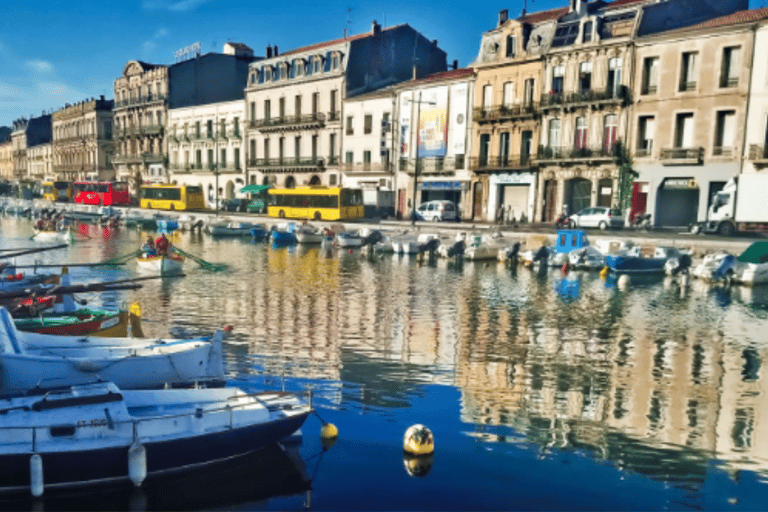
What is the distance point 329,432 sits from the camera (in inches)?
467

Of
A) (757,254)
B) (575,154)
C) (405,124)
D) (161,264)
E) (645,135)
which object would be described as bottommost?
(161,264)

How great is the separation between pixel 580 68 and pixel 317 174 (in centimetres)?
2983

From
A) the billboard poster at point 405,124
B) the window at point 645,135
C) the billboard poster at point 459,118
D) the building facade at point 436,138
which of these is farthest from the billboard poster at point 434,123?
the window at point 645,135

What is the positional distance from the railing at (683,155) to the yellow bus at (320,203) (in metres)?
25.4

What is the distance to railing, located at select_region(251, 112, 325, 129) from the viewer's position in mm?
64062

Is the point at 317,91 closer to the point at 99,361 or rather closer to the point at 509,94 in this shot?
the point at 509,94

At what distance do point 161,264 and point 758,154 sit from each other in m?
36.5

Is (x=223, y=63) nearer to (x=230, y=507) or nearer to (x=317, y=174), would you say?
(x=317, y=174)

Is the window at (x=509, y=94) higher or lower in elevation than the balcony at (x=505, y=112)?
higher

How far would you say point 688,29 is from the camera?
4097cm

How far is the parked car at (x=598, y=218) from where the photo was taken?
41.5 meters

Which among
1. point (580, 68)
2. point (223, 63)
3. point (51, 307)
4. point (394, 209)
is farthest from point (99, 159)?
point (51, 307)

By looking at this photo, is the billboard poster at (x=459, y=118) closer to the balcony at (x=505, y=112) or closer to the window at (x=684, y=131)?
the balcony at (x=505, y=112)

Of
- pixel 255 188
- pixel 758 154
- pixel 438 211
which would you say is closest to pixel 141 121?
pixel 255 188
